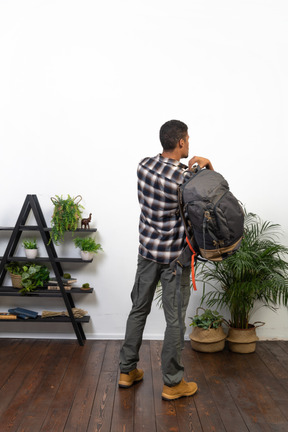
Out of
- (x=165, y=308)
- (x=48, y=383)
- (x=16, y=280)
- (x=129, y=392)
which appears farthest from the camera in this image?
(x=16, y=280)

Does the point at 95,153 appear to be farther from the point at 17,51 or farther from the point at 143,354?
the point at 143,354

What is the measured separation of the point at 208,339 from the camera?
360 cm

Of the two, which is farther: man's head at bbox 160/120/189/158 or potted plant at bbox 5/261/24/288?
potted plant at bbox 5/261/24/288

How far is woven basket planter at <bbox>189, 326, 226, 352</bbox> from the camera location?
3.61 metres

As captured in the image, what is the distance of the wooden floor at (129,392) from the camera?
254cm

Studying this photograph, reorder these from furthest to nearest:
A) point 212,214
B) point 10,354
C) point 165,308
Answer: point 10,354 → point 165,308 → point 212,214

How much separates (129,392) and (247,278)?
1214mm

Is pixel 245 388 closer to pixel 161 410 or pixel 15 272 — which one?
pixel 161 410

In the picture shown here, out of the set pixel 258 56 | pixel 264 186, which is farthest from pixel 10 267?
pixel 258 56

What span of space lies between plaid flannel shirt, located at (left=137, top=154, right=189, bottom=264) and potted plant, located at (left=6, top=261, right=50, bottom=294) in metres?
1.29

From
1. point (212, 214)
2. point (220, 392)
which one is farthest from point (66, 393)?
point (212, 214)

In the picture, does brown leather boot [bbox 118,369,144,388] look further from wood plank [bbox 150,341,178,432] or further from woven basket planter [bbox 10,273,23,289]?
woven basket planter [bbox 10,273,23,289]

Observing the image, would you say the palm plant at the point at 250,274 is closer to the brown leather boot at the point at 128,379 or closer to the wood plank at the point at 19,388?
the brown leather boot at the point at 128,379

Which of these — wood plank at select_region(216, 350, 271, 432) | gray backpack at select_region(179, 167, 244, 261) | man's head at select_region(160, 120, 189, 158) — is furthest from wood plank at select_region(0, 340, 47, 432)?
man's head at select_region(160, 120, 189, 158)
